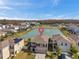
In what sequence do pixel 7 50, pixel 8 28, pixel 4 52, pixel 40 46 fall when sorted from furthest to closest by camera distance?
pixel 8 28
pixel 40 46
pixel 7 50
pixel 4 52

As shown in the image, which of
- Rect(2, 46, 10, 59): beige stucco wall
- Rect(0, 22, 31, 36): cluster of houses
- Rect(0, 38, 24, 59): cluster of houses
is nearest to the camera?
Rect(0, 38, 24, 59): cluster of houses

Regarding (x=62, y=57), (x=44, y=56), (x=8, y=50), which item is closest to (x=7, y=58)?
(x=8, y=50)

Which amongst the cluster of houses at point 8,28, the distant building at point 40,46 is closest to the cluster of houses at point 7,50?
the distant building at point 40,46

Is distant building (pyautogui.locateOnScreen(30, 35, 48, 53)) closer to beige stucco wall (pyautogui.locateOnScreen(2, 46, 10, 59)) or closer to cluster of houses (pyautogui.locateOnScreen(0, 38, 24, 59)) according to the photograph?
cluster of houses (pyautogui.locateOnScreen(0, 38, 24, 59))

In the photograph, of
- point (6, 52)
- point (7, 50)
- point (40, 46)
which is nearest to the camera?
point (6, 52)

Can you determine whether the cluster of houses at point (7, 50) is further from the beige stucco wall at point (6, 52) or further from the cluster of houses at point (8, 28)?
the cluster of houses at point (8, 28)

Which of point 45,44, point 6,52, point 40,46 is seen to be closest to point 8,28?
point 40,46

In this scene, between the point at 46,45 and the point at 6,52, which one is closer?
the point at 6,52

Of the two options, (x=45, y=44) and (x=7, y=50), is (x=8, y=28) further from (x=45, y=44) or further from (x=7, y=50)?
(x=7, y=50)

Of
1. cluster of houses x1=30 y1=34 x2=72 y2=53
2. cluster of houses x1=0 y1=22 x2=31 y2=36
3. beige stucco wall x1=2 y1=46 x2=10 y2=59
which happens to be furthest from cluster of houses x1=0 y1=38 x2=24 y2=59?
cluster of houses x1=0 y1=22 x2=31 y2=36

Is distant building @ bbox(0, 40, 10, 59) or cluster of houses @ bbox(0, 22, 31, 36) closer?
distant building @ bbox(0, 40, 10, 59)

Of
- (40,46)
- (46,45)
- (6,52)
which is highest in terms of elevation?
(46,45)
